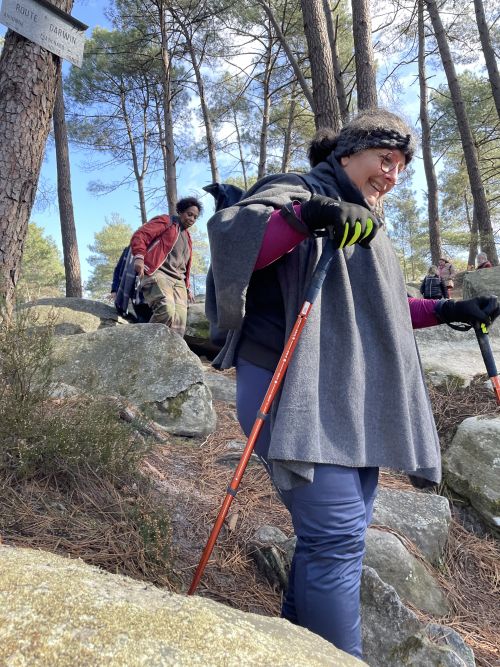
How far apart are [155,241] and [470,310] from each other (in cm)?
423

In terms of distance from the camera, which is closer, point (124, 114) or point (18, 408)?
point (18, 408)

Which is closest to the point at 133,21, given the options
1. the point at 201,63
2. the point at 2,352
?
the point at 201,63

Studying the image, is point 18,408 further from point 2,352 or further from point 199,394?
point 199,394

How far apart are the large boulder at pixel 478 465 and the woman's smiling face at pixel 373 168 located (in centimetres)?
205

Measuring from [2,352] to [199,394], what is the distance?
5.76 feet

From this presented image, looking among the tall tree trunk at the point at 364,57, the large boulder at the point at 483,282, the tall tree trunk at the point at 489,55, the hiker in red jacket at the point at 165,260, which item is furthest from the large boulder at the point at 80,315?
the tall tree trunk at the point at 489,55

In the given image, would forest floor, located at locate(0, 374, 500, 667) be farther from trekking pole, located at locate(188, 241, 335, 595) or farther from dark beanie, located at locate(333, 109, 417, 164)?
dark beanie, located at locate(333, 109, 417, 164)

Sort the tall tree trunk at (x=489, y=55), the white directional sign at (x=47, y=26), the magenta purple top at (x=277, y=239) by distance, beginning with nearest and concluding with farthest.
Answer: the magenta purple top at (x=277, y=239)
the white directional sign at (x=47, y=26)
the tall tree trunk at (x=489, y=55)

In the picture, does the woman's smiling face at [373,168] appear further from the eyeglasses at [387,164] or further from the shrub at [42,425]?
the shrub at [42,425]

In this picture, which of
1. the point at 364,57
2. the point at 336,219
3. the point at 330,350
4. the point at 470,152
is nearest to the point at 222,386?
the point at 330,350

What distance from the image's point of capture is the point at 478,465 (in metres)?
3.03

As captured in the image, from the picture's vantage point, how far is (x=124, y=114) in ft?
53.6

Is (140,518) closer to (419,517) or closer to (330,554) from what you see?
(330,554)

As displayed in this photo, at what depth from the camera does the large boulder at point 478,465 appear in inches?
113
